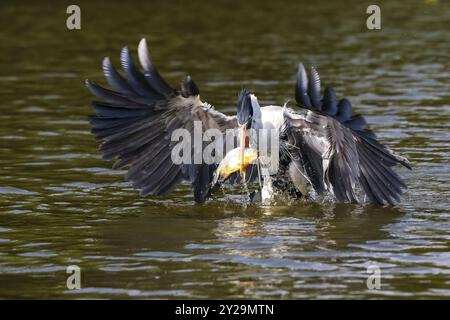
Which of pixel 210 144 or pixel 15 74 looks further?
pixel 15 74

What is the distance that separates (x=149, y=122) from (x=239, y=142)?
0.83m

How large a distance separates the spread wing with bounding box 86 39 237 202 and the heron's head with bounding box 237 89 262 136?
0.50m

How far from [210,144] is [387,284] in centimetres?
272

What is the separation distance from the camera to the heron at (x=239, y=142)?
862 centimetres

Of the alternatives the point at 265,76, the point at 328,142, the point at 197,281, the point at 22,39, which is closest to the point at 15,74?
the point at 22,39

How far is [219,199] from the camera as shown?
9.76 metres

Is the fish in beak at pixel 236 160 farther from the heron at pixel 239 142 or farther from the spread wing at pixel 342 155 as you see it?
the spread wing at pixel 342 155

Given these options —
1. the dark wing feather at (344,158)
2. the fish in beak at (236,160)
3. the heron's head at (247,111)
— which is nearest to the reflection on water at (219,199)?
the dark wing feather at (344,158)

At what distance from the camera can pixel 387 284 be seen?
7035 millimetres

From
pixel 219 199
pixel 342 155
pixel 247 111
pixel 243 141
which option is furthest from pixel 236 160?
pixel 219 199

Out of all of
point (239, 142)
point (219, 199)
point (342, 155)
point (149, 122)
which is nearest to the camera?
point (342, 155)

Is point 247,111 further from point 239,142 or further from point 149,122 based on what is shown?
point 149,122
